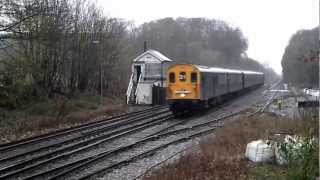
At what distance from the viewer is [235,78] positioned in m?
38.6

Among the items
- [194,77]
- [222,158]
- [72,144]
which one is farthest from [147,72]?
[222,158]

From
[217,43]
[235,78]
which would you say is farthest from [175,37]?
[235,78]

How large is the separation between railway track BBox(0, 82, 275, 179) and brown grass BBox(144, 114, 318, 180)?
1641 millimetres

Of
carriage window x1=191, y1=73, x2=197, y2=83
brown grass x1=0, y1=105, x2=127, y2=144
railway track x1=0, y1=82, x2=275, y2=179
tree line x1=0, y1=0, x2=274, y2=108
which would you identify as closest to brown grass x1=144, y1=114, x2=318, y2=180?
railway track x1=0, y1=82, x2=275, y2=179

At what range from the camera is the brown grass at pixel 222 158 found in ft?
33.9

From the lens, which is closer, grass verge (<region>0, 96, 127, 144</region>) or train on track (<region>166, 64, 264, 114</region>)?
grass verge (<region>0, 96, 127, 144</region>)

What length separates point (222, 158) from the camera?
12.2 metres

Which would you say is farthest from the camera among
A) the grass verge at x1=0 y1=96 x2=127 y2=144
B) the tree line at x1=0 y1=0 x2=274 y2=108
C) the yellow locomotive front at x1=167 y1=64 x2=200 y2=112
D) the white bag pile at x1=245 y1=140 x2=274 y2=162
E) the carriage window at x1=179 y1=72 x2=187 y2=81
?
the carriage window at x1=179 y1=72 x2=187 y2=81

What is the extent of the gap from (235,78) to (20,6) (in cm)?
1978

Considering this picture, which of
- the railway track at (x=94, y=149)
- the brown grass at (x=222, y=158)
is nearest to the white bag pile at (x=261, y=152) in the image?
the brown grass at (x=222, y=158)

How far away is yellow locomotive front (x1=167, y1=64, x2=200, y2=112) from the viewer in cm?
2608

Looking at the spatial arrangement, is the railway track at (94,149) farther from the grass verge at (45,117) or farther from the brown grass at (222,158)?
the brown grass at (222,158)

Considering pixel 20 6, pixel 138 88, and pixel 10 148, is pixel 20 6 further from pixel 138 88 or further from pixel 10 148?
pixel 138 88

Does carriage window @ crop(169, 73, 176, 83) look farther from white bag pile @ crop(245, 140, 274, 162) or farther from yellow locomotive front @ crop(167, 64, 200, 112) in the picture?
white bag pile @ crop(245, 140, 274, 162)
